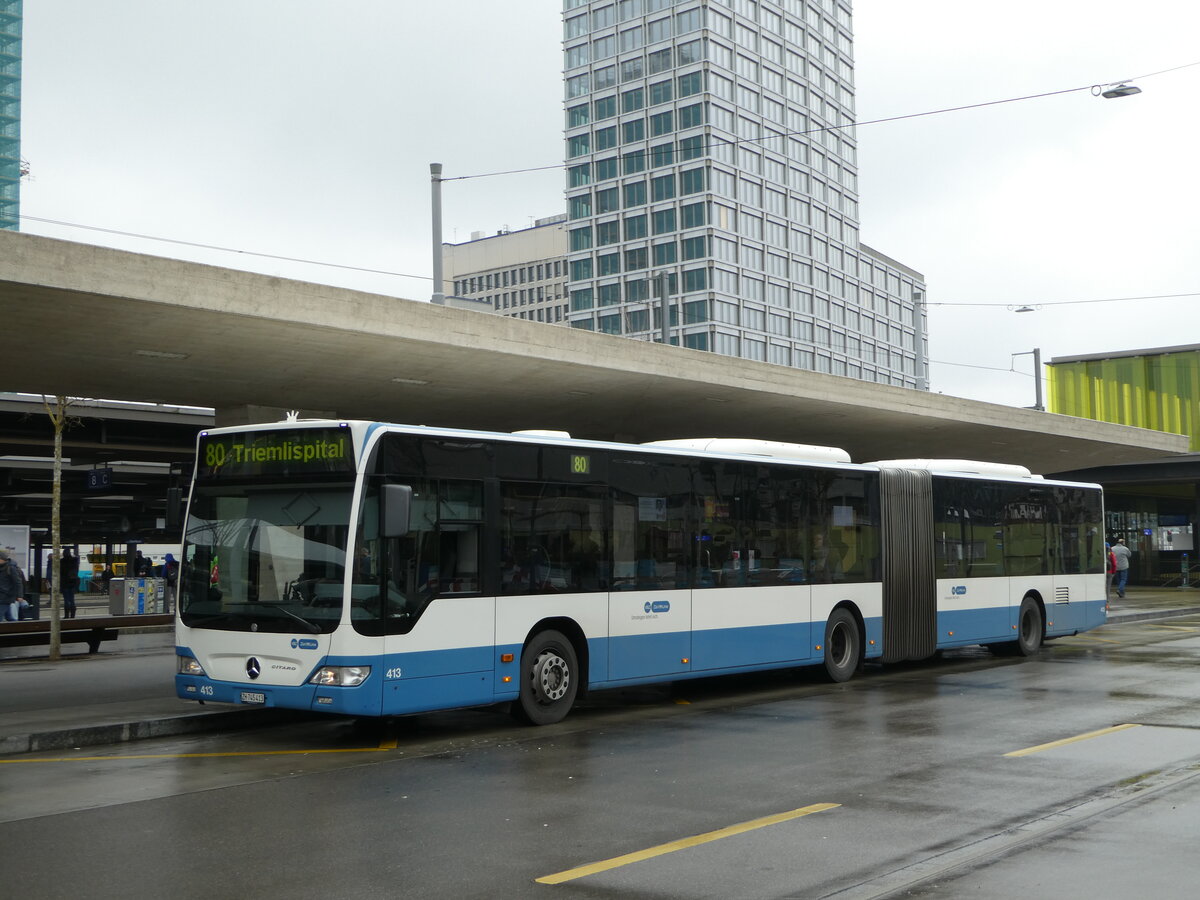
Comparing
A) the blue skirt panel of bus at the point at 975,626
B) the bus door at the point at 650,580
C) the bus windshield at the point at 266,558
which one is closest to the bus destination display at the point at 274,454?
the bus windshield at the point at 266,558

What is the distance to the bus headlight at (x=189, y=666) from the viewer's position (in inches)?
478

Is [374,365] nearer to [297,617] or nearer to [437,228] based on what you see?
[437,228]

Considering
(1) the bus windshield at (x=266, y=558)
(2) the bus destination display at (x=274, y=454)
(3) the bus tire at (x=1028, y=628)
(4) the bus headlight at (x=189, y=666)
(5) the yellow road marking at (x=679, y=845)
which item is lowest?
(5) the yellow road marking at (x=679, y=845)

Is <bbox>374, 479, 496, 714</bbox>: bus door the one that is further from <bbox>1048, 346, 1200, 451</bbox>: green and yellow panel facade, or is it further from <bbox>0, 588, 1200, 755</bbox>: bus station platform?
<bbox>1048, 346, 1200, 451</bbox>: green and yellow panel facade

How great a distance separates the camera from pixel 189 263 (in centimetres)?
1466

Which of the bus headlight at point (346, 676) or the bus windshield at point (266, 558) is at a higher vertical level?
the bus windshield at point (266, 558)

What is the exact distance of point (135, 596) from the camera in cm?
3078

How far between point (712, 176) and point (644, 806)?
10119 cm

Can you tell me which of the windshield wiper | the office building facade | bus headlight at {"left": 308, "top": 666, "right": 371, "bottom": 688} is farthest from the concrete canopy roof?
the office building facade

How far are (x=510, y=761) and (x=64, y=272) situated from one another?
715 centimetres

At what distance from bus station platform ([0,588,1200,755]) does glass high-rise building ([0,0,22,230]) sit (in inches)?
6636

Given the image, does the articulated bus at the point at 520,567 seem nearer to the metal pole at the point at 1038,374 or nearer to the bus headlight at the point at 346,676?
the bus headlight at the point at 346,676

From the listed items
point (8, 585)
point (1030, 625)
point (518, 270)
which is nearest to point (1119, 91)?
point (1030, 625)

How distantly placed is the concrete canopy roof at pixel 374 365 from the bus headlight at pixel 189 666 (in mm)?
4248
